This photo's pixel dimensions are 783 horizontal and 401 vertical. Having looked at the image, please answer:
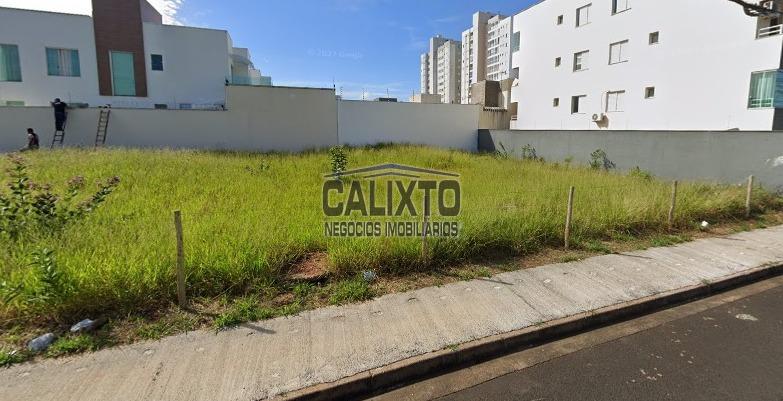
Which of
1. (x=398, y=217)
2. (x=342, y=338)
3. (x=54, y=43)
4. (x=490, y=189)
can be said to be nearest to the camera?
(x=342, y=338)

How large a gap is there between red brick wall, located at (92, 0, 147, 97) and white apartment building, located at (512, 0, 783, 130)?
2477 centimetres

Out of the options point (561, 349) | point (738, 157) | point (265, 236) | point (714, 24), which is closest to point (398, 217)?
point (265, 236)

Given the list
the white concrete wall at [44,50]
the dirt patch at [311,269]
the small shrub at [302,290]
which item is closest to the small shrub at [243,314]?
the small shrub at [302,290]

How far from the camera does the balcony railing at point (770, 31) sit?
13.3 metres

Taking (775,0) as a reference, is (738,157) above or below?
below

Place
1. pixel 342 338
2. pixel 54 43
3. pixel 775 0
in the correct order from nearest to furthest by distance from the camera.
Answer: pixel 342 338 → pixel 775 0 → pixel 54 43

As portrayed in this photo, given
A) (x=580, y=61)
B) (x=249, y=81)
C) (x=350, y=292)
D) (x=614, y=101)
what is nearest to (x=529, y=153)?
(x=614, y=101)

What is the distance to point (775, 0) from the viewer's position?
14.1 m

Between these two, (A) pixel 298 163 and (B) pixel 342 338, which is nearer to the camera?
(B) pixel 342 338

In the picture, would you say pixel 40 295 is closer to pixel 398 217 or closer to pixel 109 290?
pixel 109 290

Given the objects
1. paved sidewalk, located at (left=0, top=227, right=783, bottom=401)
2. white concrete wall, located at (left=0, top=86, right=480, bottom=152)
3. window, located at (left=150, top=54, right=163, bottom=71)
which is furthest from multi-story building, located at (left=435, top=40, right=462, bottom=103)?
paved sidewalk, located at (left=0, top=227, right=783, bottom=401)

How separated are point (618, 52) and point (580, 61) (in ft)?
8.32

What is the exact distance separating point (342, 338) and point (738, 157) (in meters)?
12.4

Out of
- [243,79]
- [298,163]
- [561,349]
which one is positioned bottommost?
[561,349]
